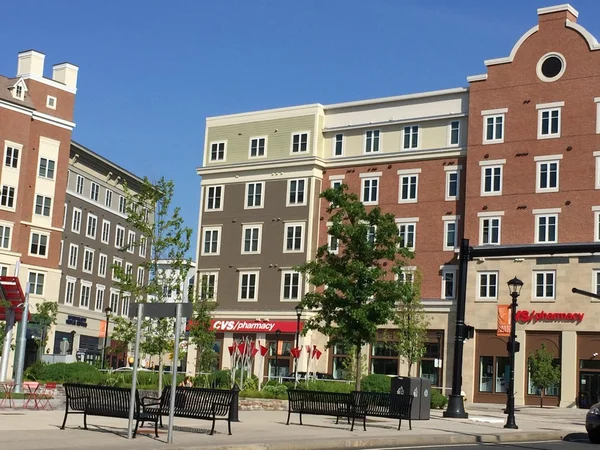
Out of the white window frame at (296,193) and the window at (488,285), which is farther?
the white window frame at (296,193)

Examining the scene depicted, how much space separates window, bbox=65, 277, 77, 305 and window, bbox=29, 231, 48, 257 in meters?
10.7

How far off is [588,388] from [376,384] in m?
20.1

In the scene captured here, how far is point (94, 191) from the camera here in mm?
84062

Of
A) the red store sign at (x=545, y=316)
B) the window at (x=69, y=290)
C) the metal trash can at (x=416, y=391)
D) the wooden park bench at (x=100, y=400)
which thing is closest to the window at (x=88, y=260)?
the window at (x=69, y=290)

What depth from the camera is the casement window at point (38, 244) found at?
6856 cm

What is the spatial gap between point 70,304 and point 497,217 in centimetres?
3942

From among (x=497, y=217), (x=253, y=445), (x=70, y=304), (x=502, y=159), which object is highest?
(x=502, y=159)

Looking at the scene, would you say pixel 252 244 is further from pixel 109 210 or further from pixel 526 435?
pixel 526 435

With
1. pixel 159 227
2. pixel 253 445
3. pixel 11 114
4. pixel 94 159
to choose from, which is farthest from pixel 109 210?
pixel 253 445

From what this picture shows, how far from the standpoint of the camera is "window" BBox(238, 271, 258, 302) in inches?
2660

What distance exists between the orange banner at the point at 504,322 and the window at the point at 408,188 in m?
10.1

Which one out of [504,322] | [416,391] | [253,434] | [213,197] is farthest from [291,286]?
[253,434]

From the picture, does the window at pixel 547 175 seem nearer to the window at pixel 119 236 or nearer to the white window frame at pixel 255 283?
the white window frame at pixel 255 283

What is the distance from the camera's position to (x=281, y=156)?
67.8 metres
